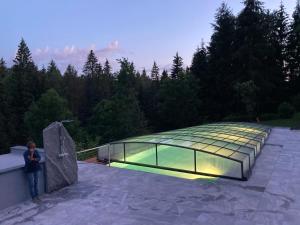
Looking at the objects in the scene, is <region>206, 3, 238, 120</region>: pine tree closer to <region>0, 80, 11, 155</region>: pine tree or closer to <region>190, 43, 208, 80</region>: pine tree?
<region>190, 43, 208, 80</region>: pine tree

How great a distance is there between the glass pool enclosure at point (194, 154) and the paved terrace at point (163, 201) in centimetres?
81

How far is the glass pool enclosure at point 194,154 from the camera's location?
1280cm

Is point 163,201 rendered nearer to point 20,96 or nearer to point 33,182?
point 33,182

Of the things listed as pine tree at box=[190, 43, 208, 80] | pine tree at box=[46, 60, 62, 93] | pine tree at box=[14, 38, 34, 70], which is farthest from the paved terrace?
pine tree at box=[14, 38, 34, 70]

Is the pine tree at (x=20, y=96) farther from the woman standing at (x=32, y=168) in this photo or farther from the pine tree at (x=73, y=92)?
the woman standing at (x=32, y=168)

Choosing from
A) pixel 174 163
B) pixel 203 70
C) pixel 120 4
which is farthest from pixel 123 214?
pixel 203 70

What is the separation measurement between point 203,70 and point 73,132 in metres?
20.0

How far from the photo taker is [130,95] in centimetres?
4609

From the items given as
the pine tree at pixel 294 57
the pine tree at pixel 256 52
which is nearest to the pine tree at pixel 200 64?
the pine tree at pixel 256 52

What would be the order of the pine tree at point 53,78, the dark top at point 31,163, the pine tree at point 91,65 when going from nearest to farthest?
the dark top at point 31,163
the pine tree at point 53,78
the pine tree at point 91,65

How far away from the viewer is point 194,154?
13.2 meters

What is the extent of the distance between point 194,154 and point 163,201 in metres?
3.64

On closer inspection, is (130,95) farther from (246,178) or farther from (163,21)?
(246,178)

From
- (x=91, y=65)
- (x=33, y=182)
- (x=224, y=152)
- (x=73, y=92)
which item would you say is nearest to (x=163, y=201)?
(x=33, y=182)
